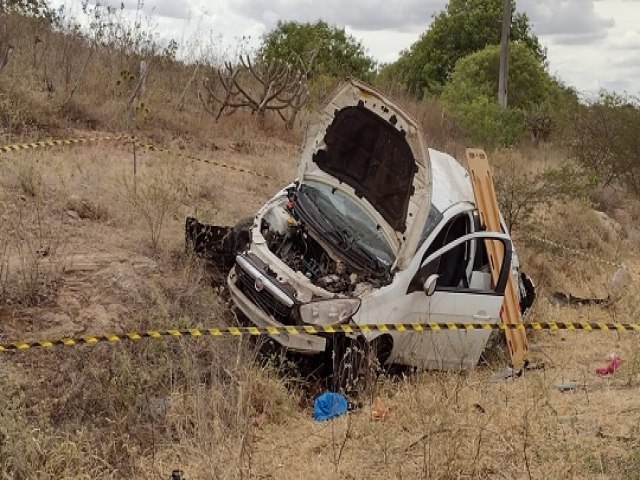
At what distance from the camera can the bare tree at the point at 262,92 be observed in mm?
16250

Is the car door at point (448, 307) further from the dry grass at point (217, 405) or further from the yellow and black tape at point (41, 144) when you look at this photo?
the yellow and black tape at point (41, 144)

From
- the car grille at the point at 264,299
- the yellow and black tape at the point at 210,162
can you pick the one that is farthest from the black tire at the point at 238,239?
the yellow and black tape at the point at 210,162

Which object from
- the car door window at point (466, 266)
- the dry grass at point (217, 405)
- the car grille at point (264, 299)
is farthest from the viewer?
the car door window at point (466, 266)

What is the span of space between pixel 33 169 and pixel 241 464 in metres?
6.08

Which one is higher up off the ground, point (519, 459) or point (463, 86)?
point (463, 86)

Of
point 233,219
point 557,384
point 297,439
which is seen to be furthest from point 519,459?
point 233,219

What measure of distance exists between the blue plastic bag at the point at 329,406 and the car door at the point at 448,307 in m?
0.90

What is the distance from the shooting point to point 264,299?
6.45 meters

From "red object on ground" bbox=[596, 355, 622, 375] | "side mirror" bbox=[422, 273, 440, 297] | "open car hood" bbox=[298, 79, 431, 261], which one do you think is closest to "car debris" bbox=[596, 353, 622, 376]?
"red object on ground" bbox=[596, 355, 622, 375]

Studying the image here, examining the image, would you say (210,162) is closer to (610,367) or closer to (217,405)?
(610,367)

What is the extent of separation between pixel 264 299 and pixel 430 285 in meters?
1.41

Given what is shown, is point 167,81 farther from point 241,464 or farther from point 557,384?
point 241,464

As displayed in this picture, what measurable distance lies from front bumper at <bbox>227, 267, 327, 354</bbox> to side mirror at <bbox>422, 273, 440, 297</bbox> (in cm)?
101

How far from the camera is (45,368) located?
5.72 m
